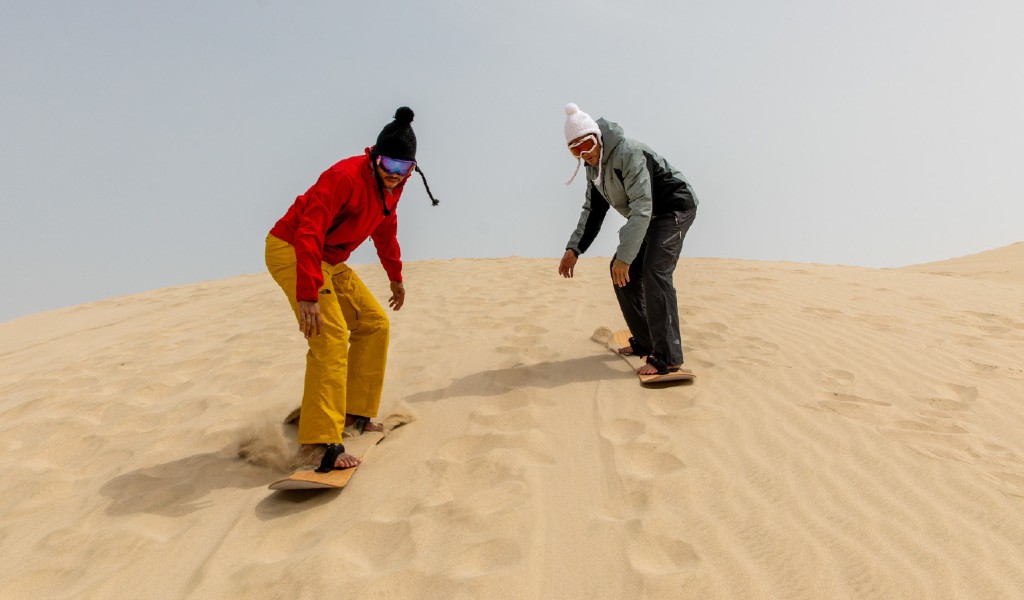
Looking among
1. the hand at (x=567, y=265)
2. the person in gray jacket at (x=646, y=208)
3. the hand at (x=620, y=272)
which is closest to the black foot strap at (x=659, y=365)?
the person in gray jacket at (x=646, y=208)

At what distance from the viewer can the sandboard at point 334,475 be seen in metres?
2.74

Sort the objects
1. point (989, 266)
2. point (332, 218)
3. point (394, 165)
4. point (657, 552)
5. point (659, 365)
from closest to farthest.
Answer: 1. point (657, 552)
2. point (332, 218)
3. point (394, 165)
4. point (659, 365)
5. point (989, 266)

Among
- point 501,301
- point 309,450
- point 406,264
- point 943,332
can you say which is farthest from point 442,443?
point 406,264

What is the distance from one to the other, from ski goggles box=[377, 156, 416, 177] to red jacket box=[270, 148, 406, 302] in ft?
0.27

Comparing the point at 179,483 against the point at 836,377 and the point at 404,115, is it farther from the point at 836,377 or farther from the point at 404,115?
the point at 836,377

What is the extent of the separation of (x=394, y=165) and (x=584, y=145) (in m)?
1.36

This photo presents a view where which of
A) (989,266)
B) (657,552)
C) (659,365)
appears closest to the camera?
(657,552)

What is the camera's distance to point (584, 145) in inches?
157

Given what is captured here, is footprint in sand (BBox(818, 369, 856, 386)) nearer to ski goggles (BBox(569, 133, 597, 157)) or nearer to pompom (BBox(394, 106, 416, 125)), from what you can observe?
ski goggles (BBox(569, 133, 597, 157))

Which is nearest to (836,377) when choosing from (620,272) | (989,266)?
(620,272)

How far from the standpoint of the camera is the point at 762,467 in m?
2.85

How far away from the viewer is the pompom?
3.16m

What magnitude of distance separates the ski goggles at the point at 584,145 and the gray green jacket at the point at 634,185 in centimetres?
9

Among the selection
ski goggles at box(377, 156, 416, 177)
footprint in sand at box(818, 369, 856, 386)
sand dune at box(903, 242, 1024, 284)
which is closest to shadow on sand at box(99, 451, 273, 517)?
ski goggles at box(377, 156, 416, 177)
